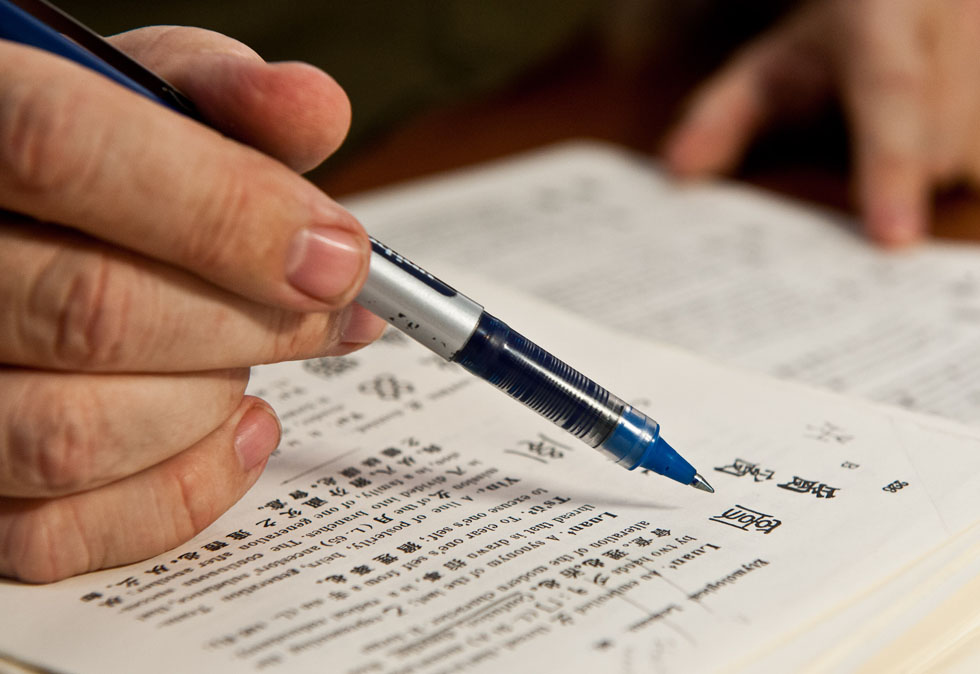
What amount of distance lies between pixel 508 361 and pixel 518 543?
72mm

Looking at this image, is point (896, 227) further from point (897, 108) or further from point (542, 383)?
point (542, 383)

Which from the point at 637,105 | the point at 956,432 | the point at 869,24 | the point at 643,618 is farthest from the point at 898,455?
the point at 637,105

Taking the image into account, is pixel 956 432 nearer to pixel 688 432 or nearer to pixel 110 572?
pixel 688 432

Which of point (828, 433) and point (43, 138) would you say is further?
point (828, 433)

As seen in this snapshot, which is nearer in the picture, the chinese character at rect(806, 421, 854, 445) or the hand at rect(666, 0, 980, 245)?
the chinese character at rect(806, 421, 854, 445)

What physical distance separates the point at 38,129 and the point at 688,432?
29cm

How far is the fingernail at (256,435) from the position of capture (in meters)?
0.38

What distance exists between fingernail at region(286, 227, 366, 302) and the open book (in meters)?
0.10

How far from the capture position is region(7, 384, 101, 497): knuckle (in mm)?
318

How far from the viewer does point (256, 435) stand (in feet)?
1.25

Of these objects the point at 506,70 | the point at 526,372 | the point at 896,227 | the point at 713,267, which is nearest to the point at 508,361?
the point at 526,372

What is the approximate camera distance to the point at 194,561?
13.7 inches

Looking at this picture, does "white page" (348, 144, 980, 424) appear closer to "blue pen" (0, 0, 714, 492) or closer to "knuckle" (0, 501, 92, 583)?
"blue pen" (0, 0, 714, 492)

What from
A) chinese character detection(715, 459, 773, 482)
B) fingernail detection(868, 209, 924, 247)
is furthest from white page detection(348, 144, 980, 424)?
chinese character detection(715, 459, 773, 482)
